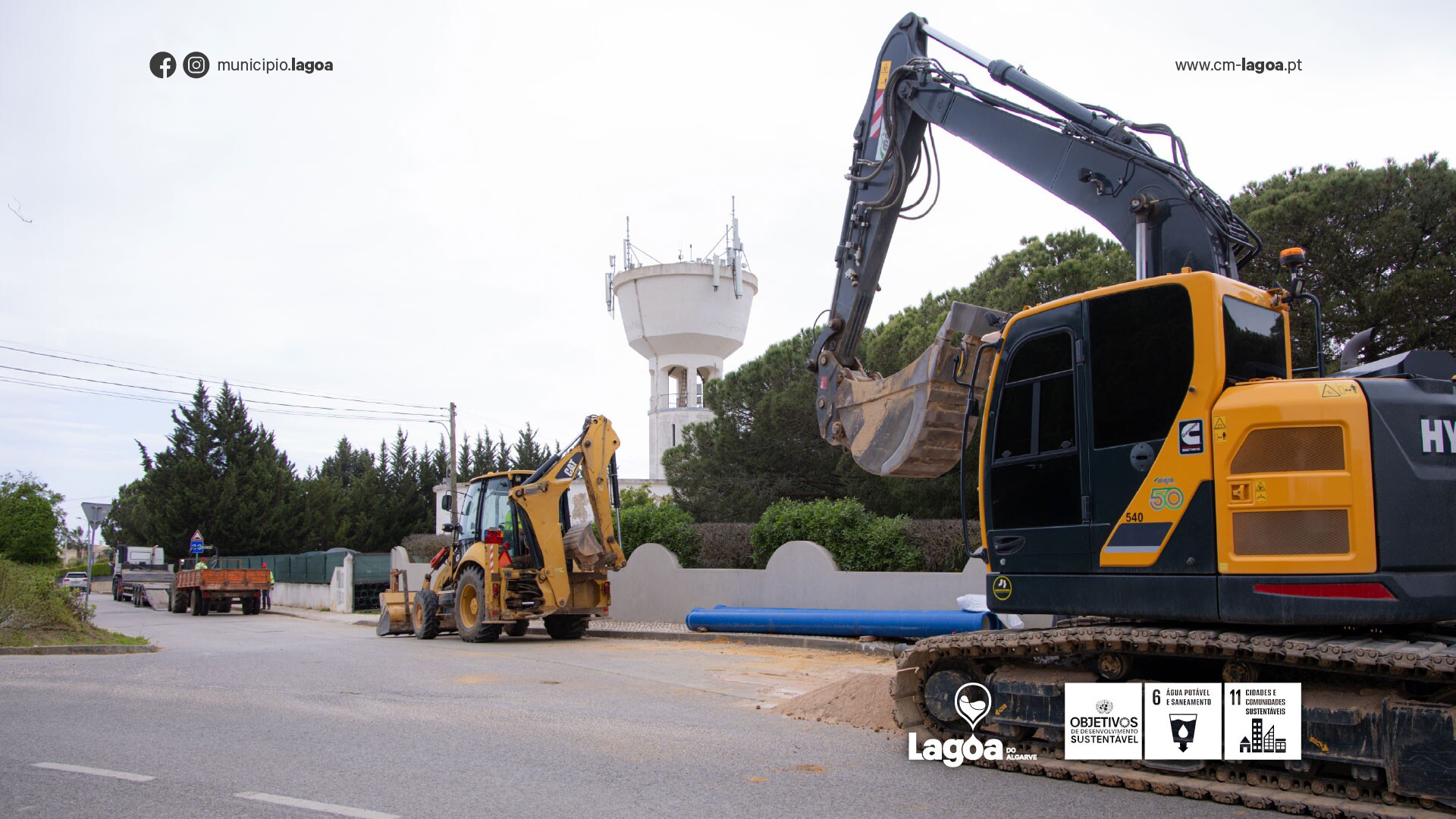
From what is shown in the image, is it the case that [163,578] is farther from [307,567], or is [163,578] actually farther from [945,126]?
[945,126]

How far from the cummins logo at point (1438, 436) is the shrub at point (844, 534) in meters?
12.9

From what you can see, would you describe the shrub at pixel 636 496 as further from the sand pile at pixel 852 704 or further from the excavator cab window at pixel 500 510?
the sand pile at pixel 852 704

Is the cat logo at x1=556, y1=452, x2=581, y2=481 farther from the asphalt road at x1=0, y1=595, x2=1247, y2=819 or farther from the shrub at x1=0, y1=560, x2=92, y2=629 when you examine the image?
the shrub at x1=0, y1=560, x2=92, y2=629

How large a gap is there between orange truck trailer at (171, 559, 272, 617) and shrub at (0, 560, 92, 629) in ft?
42.8

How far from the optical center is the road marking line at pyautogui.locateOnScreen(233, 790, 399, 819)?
5.03 m

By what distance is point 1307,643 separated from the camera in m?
4.84

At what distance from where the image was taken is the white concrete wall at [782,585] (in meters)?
15.9

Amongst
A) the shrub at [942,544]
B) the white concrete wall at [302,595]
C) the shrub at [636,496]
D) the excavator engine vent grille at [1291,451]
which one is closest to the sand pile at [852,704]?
the excavator engine vent grille at [1291,451]

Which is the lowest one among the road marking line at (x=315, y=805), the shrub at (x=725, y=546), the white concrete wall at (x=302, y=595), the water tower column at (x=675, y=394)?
the white concrete wall at (x=302, y=595)

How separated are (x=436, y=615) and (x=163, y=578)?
84.2 ft

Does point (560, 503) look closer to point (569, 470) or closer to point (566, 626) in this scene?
point (569, 470)

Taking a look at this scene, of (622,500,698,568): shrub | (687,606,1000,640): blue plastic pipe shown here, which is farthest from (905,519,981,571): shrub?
(622,500,698,568): shrub

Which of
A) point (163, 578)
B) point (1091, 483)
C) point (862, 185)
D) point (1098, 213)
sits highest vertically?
point (862, 185)

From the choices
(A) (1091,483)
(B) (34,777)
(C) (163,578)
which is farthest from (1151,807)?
(C) (163,578)
